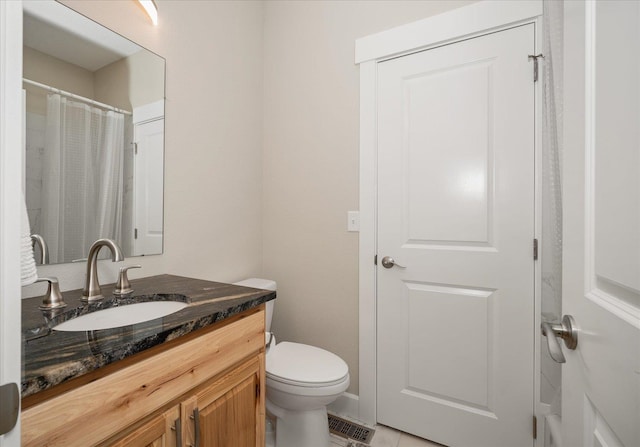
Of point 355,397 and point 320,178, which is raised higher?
point 320,178

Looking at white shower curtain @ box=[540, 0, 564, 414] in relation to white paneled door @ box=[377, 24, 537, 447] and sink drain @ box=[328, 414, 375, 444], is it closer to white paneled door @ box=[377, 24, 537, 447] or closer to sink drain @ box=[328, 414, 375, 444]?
white paneled door @ box=[377, 24, 537, 447]

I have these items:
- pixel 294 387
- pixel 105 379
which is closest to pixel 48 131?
pixel 105 379

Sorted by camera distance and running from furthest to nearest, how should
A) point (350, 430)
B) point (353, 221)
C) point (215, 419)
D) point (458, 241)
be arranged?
point (353, 221) → point (350, 430) → point (458, 241) → point (215, 419)

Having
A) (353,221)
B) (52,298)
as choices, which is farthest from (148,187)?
(353,221)

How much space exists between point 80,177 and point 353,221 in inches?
50.0

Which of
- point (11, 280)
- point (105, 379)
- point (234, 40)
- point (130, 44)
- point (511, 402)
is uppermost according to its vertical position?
point (234, 40)

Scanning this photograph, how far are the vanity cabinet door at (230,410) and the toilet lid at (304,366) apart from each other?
0.91 ft

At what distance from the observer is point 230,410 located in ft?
3.30

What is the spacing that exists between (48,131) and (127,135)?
288 mm

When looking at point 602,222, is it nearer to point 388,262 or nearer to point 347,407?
point 388,262

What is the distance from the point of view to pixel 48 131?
1096 millimetres

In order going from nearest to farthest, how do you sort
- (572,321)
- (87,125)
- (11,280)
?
(11,280) < (572,321) < (87,125)

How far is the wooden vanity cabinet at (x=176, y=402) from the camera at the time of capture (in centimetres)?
60

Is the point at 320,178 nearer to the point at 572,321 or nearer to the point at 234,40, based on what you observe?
the point at 234,40
